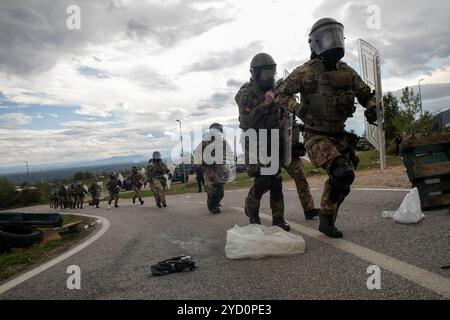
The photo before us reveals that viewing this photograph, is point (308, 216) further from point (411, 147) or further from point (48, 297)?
point (48, 297)

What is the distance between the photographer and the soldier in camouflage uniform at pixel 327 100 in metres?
4.98

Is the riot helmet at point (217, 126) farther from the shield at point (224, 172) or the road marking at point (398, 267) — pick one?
the road marking at point (398, 267)

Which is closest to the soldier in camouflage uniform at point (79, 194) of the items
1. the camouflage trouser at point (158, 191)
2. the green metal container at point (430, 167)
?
the camouflage trouser at point (158, 191)

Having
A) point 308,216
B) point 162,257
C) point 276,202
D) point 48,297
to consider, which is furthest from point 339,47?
point 48,297

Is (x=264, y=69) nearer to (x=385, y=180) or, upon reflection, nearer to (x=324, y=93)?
(x=324, y=93)

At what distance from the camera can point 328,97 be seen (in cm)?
507

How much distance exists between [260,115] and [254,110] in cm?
11

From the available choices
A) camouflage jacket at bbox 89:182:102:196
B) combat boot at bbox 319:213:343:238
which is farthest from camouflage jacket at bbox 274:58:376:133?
camouflage jacket at bbox 89:182:102:196

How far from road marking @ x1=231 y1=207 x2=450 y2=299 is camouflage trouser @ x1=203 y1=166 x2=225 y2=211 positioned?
525 cm

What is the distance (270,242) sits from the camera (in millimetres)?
4457

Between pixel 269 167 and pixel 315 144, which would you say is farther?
pixel 269 167

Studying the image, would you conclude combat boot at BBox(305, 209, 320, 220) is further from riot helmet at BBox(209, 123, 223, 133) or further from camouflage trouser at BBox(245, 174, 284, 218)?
riot helmet at BBox(209, 123, 223, 133)

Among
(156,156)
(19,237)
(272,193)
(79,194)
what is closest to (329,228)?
(272,193)
